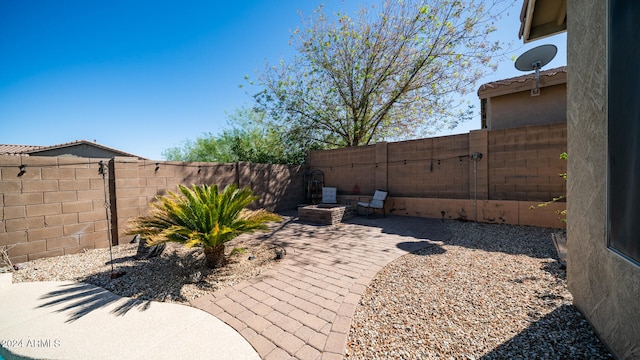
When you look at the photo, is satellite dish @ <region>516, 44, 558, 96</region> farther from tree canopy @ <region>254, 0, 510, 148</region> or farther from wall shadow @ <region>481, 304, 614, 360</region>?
wall shadow @ <region>481, 304, 614, 360</region>

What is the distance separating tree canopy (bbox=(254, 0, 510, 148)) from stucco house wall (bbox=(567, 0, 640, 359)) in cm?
734

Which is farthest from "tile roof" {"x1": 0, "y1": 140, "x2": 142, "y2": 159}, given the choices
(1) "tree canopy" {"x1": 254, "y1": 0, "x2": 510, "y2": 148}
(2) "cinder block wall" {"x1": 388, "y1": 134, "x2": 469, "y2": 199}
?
(2) "cinder block wall" {"x1": 388, "y1": 134, "x2": 469, "y2": 199}

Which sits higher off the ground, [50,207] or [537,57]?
[537,57]

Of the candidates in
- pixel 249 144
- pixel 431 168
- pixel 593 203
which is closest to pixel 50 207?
pixel 593 203

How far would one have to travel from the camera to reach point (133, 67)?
26.3ft

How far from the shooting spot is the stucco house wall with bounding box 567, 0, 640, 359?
1.48 m

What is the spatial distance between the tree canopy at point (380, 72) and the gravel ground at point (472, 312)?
302 inches

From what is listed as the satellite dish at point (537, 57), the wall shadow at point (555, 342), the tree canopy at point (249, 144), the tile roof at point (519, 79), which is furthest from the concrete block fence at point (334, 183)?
the wall shadow at point (555, 342)

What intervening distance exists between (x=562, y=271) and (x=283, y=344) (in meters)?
3.83

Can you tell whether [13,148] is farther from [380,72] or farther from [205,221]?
[380,72]

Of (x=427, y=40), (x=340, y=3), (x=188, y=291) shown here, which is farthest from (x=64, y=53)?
(x=427, y=40)

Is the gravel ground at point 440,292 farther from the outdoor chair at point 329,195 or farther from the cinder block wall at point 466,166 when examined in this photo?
the outdoor chair at point 329,195

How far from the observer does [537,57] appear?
4.52 m

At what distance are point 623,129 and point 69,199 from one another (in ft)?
24.6
